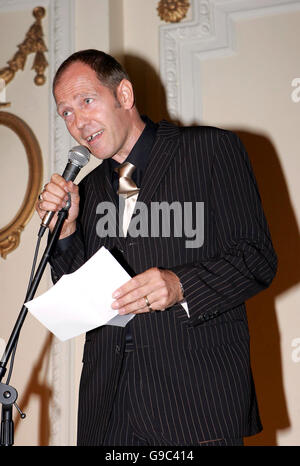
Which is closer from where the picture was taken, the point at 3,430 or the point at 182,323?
the point at 3,430

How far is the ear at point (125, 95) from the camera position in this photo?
83.4 inches

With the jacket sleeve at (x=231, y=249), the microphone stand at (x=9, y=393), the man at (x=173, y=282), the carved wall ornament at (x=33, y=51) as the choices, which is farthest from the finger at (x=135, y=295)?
the carved wall ornament at (x=33, y=51)

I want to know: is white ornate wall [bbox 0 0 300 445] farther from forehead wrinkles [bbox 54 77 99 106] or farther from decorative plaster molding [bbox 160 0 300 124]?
forehead wrinkles [bbox 54 77 99 106]

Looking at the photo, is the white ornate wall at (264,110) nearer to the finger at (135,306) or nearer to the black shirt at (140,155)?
the black shirt at (140,155)

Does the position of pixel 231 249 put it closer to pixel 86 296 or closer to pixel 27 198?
pixel 86 296

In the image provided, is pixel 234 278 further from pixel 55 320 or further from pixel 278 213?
pixel 278 213

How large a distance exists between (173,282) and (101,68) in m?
0.85

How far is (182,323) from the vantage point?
171 cm

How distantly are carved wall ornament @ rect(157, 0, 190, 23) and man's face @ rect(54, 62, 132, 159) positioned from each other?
1.56m

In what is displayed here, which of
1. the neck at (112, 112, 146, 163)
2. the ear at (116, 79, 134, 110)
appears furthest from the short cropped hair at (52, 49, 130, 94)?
the neck at (112, 112, 146, 163)

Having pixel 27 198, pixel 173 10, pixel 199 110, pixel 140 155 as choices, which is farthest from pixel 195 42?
pixel 140 155

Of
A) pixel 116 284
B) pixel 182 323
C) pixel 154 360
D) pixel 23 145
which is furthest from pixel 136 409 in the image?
pixel 23 145

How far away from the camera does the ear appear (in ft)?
6.95

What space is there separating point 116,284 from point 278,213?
174cm
